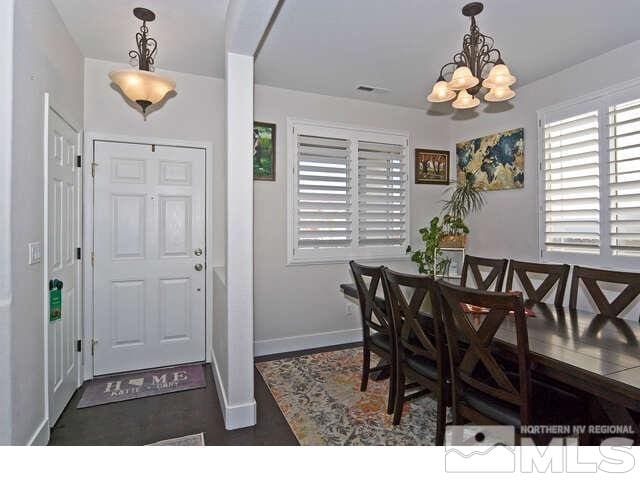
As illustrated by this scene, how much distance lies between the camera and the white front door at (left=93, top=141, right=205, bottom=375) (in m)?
3.01

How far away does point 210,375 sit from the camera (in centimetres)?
305

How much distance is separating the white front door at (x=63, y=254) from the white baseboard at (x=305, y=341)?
155cm

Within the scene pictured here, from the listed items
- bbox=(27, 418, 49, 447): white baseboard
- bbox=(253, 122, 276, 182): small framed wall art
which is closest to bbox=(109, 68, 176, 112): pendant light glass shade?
bbox=(253, 122, 276, 182): small framed wall art

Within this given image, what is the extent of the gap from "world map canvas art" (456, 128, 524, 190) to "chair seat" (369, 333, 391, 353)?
2.26 meters

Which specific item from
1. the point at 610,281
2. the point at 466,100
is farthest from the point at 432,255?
the point at 466,100

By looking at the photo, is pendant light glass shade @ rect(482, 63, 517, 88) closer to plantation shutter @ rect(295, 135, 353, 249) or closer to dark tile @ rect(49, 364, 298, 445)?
plantation shutter @ rect(295, 135, 353, 249)

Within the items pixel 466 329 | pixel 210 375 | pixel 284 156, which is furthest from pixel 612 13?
pixel 210 375

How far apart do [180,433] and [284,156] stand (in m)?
2.56

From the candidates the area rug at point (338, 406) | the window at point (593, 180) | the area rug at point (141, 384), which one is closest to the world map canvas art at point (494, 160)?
the window at point (593, 180)

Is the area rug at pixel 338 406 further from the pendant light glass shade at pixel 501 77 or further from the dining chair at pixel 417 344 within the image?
the pendant light glass shade at pixel 501 77

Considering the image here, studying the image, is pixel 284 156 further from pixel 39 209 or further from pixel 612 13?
pixel 612 13
